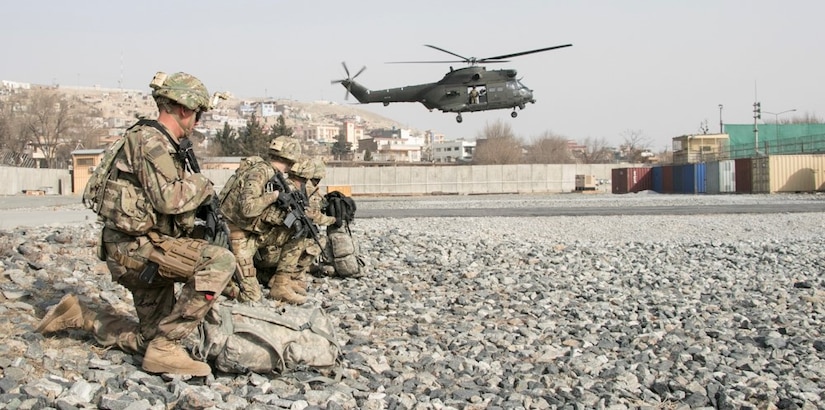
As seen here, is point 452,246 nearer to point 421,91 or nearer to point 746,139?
point 421,91

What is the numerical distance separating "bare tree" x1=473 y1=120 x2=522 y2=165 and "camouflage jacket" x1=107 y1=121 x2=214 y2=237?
99.7 meters

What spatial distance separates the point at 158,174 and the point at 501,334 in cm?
370

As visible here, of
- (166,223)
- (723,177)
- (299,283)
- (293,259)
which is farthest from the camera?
(723,177)

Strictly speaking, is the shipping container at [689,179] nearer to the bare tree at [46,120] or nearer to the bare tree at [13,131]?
the bare tree at [46,120]

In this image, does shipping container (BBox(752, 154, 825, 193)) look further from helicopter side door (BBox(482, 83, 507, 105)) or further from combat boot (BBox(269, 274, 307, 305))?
combat boot (BBox(269, 274, 307, 305))

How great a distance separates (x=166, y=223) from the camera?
4.98 meters

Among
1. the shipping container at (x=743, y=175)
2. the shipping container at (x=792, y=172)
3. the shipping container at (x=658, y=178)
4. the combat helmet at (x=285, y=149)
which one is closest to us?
the combat helmet at (x=285, y=149)

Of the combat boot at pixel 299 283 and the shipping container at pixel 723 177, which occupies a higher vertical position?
the shipping container at pixel 723 177

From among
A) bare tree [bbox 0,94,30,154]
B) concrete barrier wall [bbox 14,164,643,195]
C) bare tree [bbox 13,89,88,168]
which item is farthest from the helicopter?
bare tree [bbox 0,94,30,154]

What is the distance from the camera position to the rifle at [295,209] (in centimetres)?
786

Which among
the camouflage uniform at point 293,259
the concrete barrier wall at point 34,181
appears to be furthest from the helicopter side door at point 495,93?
the concrete barrier wall at point 34,181

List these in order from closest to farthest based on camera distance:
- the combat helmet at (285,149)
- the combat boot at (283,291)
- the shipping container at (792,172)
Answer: the combat boot at (283,291) → the combat helmet at (285,149) → the shipping container at (792,172)

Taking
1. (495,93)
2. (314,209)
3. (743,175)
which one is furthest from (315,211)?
(743,175)

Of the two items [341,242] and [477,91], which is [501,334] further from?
[477,91]
